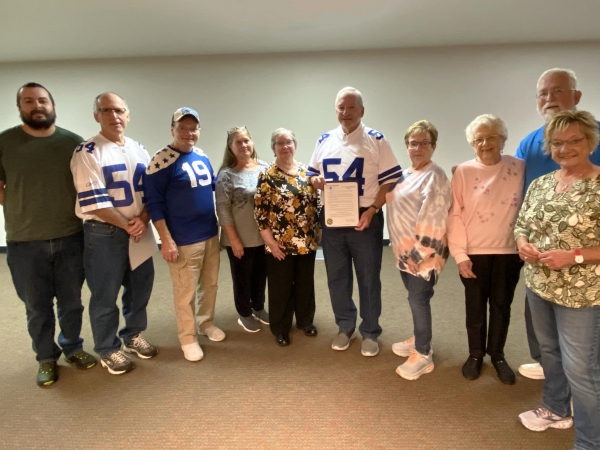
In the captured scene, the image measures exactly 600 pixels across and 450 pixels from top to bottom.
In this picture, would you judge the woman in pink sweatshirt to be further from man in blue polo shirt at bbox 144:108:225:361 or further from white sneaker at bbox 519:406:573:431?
man in blue polo shirt at bbox 144:108:225:361

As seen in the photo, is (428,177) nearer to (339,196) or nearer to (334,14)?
(339,196)

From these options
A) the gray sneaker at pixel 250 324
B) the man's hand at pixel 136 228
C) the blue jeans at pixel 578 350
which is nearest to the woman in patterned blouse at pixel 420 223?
the blue jeans at pixel 578 350

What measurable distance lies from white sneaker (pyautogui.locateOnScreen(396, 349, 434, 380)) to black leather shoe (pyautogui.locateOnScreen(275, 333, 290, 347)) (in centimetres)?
75

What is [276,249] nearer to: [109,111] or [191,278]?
[191,278]

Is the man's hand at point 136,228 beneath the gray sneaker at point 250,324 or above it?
above

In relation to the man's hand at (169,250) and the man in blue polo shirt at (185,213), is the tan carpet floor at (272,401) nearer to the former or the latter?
the man in blue polo shirt at (185,213)

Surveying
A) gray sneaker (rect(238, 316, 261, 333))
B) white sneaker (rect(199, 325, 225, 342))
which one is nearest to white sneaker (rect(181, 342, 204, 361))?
white sneaker (rect(199, 325, 225, 342))

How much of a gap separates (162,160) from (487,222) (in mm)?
1794

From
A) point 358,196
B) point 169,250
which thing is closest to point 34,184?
point 169,250

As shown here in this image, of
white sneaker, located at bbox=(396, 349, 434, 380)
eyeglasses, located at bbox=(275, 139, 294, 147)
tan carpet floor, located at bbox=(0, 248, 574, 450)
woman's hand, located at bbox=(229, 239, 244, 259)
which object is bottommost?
tan carpet floor, located at bbox=(0, 248, 574, 450)

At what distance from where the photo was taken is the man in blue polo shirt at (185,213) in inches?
84.1

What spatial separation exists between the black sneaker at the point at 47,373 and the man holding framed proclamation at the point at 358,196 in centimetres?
170

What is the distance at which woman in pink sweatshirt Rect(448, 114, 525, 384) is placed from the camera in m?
1.81

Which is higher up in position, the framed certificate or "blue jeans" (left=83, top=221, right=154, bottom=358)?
the framed certificate
